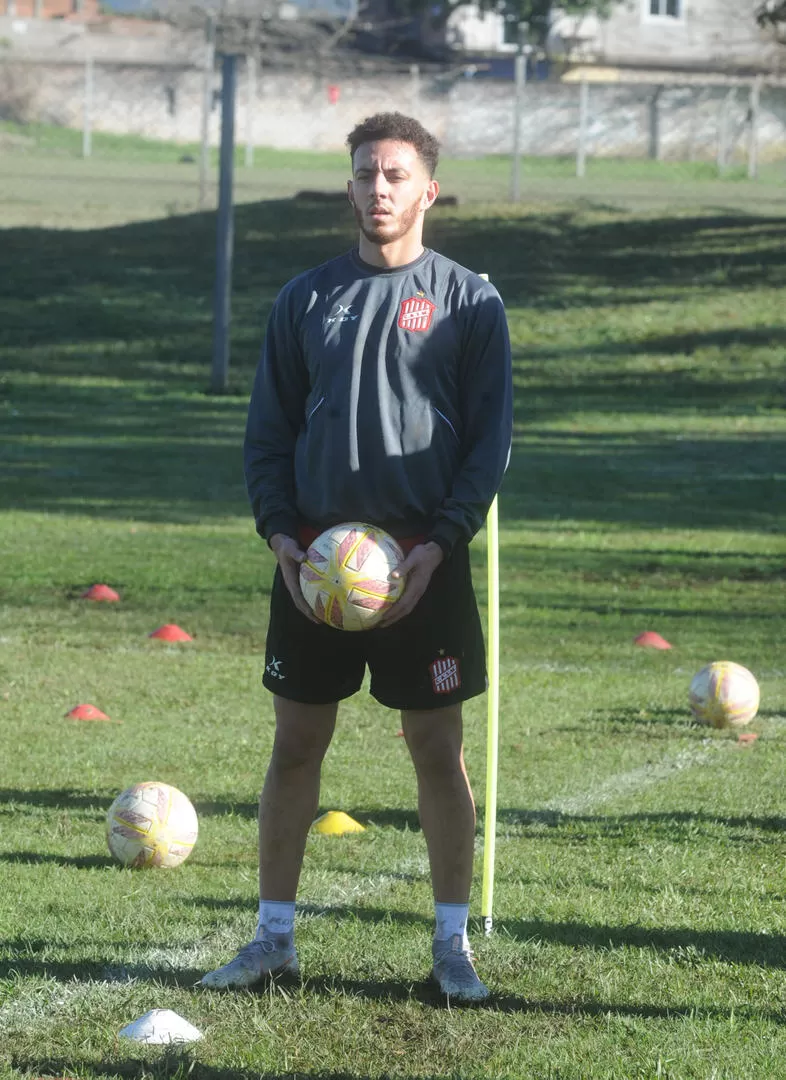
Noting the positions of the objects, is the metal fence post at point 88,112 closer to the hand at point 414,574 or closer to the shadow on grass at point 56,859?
the shadow on grass at point 56,859

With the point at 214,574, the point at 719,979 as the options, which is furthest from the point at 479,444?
the point at 214,574

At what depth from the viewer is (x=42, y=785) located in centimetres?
718

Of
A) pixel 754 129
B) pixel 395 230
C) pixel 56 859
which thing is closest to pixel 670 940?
pixel 56 859

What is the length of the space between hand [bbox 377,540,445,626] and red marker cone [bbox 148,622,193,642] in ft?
20.2

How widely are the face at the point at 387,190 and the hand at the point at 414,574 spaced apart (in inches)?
33.7

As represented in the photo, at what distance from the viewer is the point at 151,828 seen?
235 inches

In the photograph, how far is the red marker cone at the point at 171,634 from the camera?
10.6 metres

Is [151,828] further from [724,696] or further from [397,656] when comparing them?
[724,696]

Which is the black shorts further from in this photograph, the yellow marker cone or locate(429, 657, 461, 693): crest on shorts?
the yellow marker cone

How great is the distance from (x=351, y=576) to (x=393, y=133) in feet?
4.06

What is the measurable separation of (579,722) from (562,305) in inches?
802

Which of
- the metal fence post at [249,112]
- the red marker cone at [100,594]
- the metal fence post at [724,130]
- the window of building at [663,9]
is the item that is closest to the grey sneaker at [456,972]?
the red marker cone at [100,594]

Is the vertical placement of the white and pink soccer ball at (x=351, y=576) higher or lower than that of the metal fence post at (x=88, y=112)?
higher

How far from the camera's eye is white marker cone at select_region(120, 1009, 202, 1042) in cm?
427
